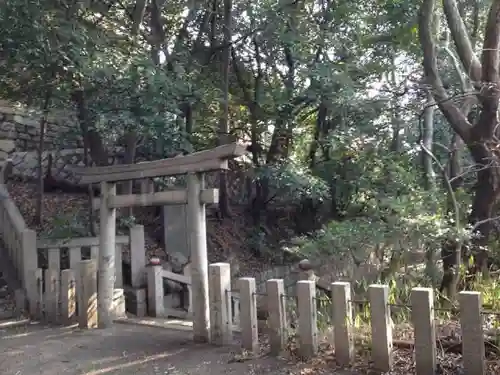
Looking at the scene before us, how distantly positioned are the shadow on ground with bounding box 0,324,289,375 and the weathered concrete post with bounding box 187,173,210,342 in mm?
215

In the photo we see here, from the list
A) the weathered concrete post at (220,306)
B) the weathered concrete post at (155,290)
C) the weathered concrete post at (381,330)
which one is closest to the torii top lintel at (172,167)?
the weathered concrete post at (220,306)

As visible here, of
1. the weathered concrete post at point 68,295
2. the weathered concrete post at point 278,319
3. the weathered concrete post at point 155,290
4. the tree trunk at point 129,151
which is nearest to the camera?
the weathered concrete post at point 278,319

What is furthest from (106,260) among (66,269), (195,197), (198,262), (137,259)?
(195,197)

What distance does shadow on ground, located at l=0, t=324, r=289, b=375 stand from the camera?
16.0ft

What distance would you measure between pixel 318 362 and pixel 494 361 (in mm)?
1431

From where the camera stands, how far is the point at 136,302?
324 inches

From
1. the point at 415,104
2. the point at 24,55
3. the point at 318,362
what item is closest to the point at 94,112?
the point at 24,55

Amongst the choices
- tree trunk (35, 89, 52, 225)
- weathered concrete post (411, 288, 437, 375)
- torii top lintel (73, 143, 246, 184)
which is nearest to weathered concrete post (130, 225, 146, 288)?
torii top lintel (73, 143, 246, 184)

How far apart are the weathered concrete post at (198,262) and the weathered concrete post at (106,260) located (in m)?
1.69

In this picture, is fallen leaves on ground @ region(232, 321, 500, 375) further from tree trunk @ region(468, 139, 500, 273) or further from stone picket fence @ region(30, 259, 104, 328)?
stone picket fence @ region(30, 259, 104, 328)

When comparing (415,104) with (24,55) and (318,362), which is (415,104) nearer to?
(318,362)

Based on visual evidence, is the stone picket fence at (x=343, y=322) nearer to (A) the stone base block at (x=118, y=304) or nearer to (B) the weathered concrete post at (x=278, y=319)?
(B) the weathered concrete post at (x=278, y=319)

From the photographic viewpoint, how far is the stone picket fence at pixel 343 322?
3842 mm

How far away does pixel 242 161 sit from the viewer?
12.9 meters
